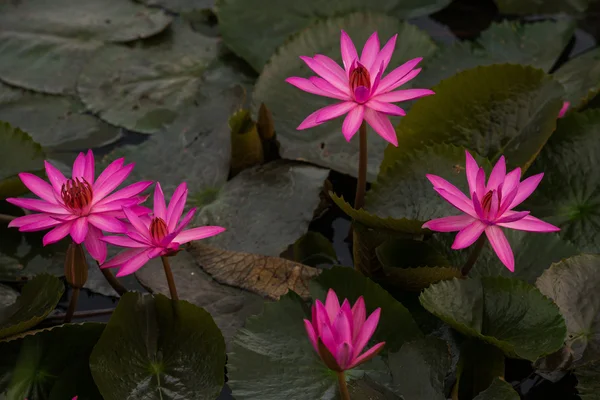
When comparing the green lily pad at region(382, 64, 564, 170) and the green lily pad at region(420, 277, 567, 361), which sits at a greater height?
the green lily pad at region(382, 64, 564, 170)

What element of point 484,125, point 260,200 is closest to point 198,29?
point 260,200

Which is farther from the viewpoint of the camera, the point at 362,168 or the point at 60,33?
the point at 60,33

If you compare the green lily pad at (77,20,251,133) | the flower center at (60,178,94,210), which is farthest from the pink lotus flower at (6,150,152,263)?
the green lily pad at (77,20,251,133)

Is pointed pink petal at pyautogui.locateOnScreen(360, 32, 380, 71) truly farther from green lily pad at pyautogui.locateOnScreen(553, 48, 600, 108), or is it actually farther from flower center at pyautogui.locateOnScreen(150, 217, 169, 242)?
green lily pad at pyautogui.locateOnScreen(553, 48, 600, 108)

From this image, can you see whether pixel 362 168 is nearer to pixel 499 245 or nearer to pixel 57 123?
pixel 499 245

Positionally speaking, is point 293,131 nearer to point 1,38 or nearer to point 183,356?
point 183,356

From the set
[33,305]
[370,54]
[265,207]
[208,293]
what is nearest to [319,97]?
[265,207]

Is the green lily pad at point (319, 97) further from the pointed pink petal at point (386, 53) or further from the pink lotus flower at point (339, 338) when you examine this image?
the pink lotus flower at point (339, 338)
